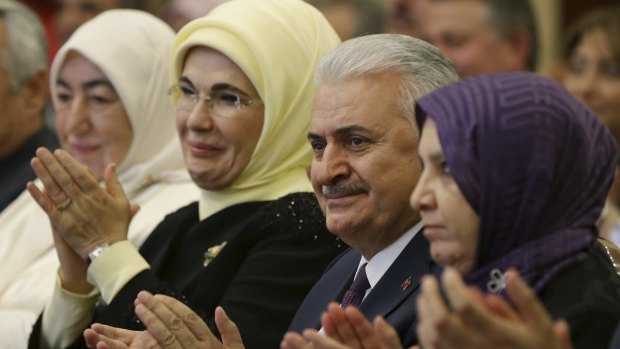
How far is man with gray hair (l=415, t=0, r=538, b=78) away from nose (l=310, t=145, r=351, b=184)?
3.18 meters

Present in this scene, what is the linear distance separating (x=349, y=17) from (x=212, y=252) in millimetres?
3346

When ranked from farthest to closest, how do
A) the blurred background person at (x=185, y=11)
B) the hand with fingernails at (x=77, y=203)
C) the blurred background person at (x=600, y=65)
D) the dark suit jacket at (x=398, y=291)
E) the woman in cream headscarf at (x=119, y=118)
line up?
the blurred background person at (x=185, y=11) < the blurred background person at (x=600, y=65) < the woman in cream headscarf at (x=119, y=118) < the hand with fingernails at (x=77, y=203) < the dark suit jacket at (x=398, y=291)

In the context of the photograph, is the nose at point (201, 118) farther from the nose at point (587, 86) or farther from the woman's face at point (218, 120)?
the nose at point (587, 86)

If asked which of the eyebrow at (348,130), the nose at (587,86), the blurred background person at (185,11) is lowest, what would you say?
the nose at (587,86)

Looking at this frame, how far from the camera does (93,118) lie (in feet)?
17.7

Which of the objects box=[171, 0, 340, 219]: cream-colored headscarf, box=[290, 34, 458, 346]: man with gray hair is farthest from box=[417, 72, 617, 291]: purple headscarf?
box=[171, 0, 340, 219]: cream-colored headscarf

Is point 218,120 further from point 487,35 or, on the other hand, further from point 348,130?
point 487,35

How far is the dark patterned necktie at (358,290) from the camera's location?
3623 mm

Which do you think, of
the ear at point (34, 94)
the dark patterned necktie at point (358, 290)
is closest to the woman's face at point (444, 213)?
the dark patterned necktie at point (358, 290)

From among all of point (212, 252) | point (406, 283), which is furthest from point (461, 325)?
point (212, 252)

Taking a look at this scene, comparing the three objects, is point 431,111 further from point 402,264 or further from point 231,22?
point 231,22

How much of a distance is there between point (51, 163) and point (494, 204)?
6.40 ft

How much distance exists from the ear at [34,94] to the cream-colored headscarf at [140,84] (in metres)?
0.70

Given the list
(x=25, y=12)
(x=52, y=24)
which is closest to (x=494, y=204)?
(x=25, y=12)
